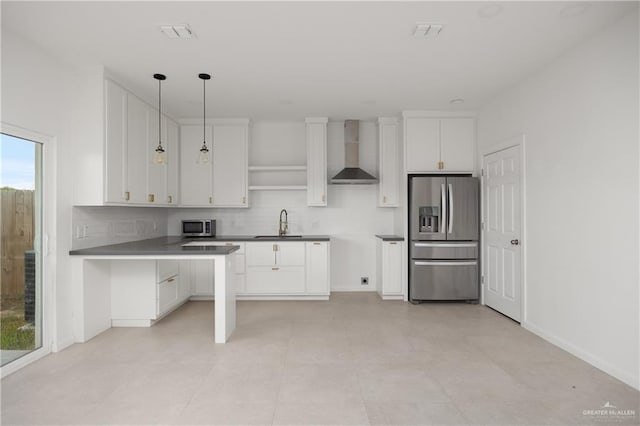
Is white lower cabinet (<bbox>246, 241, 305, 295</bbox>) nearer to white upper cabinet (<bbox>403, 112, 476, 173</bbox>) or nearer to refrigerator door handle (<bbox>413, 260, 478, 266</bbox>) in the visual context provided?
refrigerator door handle (<bbox>413, 260, 478, 266</bbox>)

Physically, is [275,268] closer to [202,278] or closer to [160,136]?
[202,278]

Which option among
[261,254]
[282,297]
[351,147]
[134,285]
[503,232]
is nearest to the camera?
[134,285]

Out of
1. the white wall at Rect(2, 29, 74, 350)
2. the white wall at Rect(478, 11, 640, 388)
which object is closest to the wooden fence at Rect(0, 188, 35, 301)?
the white wall at Rect(2, 29, 74, 350)

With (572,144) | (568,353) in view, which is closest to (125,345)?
(568,353)

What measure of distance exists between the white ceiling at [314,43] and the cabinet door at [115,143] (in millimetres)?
221

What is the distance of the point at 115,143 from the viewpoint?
3582mm

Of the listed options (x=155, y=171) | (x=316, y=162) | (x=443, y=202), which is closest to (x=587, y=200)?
(x=443, y=202)

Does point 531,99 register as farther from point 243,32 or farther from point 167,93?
point 167,93

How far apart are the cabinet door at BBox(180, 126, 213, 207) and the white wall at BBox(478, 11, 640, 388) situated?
13.6 ft

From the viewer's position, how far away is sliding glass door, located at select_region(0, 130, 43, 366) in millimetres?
2721

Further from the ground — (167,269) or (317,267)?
(167,269)

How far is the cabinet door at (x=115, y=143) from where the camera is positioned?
3.45m

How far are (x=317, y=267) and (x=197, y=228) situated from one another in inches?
73.9

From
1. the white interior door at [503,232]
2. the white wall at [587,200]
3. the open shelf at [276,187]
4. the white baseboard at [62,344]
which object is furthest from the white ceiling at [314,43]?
the white baseboard at [62,344]
